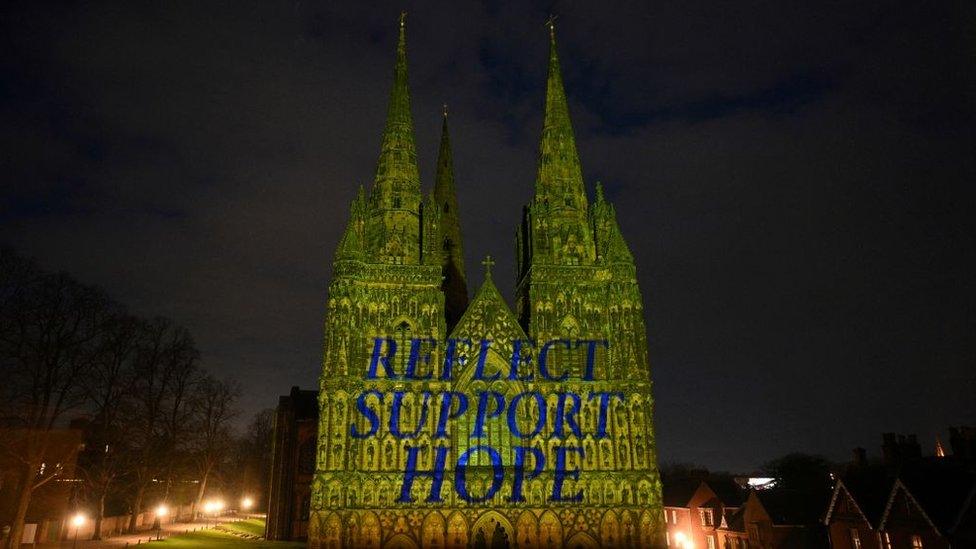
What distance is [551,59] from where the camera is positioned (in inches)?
1804

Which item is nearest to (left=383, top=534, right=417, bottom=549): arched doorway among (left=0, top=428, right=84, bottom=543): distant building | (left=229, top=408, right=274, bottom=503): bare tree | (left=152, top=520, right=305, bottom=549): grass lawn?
(left=152, top=520, right=305, bottom=549): grass lawn

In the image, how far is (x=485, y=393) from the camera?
35562 millimetres

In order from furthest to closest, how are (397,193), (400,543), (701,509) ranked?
(701,509), (397,193), (400,543)

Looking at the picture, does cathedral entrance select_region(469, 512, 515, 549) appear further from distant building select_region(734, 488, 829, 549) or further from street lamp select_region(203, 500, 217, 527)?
street lamp select_region(203, 500, 217, 527)

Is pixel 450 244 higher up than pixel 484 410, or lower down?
higher up

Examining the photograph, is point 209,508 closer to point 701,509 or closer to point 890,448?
point 701,509

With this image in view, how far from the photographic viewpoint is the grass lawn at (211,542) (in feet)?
126

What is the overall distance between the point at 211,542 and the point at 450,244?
25472mm

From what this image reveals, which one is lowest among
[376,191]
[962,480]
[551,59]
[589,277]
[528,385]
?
[962,480]

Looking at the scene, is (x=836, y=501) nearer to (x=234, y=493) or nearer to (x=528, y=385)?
(x=528, y=385)

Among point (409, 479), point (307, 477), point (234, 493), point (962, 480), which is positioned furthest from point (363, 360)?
point (234, 493)

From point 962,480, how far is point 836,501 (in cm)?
709

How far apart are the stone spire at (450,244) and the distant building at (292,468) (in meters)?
14.2

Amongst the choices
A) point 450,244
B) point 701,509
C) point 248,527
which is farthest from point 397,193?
point 248,527
